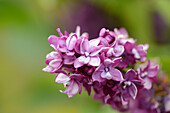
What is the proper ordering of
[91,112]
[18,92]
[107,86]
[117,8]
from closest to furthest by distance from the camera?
[107,86], [91,112], [117,8], [18,92]

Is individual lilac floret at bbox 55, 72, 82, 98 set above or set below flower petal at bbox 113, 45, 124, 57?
below

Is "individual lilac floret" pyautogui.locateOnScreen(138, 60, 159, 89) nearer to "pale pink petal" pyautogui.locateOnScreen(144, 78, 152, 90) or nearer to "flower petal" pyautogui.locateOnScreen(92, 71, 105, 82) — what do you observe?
"pale pink petal" pyautogui.locateOnScreen(144, 78, 152, 90)

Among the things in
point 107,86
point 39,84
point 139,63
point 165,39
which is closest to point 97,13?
point 165,39

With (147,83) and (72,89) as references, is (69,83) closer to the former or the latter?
(72,89)

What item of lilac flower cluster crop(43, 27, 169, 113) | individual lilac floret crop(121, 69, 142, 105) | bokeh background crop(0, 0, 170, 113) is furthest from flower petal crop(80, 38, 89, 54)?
bokeh background crop(0, 0, 170, 113)

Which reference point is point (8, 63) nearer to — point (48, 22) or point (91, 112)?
point (48, 22)

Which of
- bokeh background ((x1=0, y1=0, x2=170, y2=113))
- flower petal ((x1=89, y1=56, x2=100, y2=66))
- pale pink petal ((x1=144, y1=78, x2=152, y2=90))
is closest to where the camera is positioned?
flower petal ((x1=89, y1=56, x2=100, y2=66))
